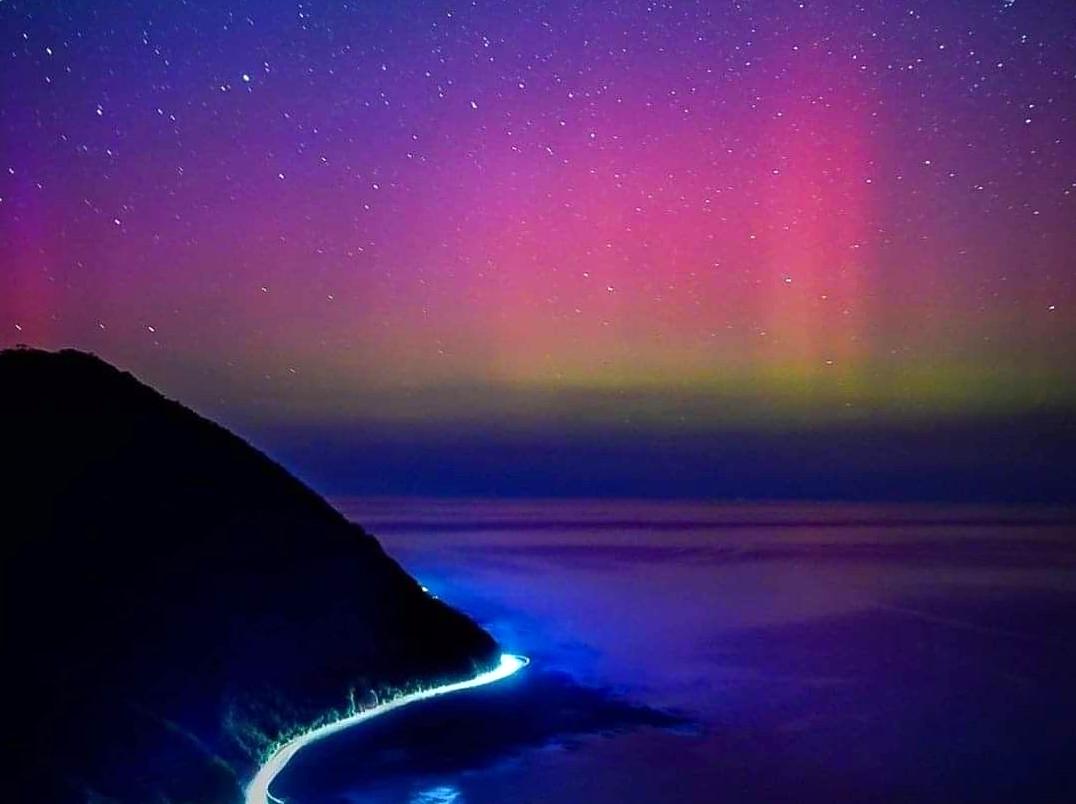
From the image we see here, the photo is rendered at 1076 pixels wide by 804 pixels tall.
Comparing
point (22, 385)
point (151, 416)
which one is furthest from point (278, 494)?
point (22, 385)

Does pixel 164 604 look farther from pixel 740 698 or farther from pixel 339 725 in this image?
pixel 740 698

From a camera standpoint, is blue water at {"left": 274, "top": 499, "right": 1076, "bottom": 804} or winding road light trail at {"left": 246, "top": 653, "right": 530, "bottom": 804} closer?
winding road light trail at {"left": 246, "top": 653, "right": 530, "bottom": 804}

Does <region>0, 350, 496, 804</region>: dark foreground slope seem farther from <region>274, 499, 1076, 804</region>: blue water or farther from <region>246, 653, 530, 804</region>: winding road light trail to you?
<region>274, 499, 1076, 804</region>: blue water

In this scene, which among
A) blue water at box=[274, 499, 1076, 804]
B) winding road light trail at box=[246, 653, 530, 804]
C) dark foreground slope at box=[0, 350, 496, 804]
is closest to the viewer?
dark foreground slope at box=[0, 350, 496, 804]

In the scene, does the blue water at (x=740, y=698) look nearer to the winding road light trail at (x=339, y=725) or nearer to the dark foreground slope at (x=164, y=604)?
the winding road light trail at (x=339, y=725)

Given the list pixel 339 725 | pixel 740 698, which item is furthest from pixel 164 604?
pixel 740 698

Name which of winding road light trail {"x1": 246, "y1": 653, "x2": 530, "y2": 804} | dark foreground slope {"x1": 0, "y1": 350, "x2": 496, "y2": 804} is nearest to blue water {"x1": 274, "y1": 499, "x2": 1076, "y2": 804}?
winding road light trail {"x1": 246, "y1": 653, "x2": 530, "y2": 804}

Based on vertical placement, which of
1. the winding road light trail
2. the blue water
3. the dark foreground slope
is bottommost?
the blue water

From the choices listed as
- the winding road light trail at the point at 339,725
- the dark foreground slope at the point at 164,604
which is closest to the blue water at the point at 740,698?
the winding road light trail at the point at 339,725
